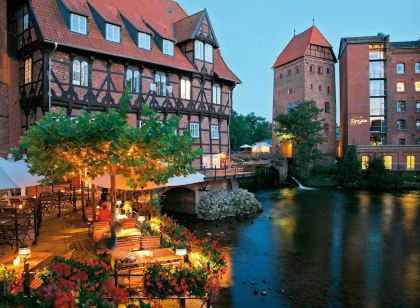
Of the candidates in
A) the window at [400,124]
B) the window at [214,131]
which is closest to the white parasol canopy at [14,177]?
the window at [214,131]

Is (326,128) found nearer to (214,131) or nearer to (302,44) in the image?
(302,44)

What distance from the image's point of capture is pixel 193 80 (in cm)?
2689

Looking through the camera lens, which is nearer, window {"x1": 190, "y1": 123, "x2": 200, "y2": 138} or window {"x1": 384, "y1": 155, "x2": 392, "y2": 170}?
window {"x1": 190, "y1": 123, "x2": 200, "y2": 138}

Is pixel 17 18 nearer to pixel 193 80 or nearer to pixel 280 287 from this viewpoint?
pixel 193 80

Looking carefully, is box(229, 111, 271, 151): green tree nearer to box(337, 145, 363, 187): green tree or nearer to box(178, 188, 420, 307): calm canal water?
box(337, 145, 363, 187): green tree

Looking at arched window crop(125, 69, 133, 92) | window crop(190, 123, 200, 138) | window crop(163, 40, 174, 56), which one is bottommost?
Answer: window crop(190, 123, 200, 138)

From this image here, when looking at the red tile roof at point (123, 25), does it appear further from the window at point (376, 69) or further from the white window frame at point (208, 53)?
the window at point (376, 69)

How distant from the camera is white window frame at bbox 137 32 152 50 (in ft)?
78.9

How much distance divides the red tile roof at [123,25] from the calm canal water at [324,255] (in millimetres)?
11970

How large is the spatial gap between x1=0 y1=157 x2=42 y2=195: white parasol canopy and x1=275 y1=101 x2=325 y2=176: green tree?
124 feet

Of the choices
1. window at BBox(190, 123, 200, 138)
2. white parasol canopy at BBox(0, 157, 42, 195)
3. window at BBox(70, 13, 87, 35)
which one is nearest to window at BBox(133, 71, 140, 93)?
window at BBox(70, 13, 87, 35)

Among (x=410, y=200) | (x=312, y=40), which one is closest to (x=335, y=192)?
(x=410, y=200)

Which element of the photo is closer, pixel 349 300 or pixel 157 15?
pixel 349 300

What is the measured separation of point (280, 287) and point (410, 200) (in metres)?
24.9
